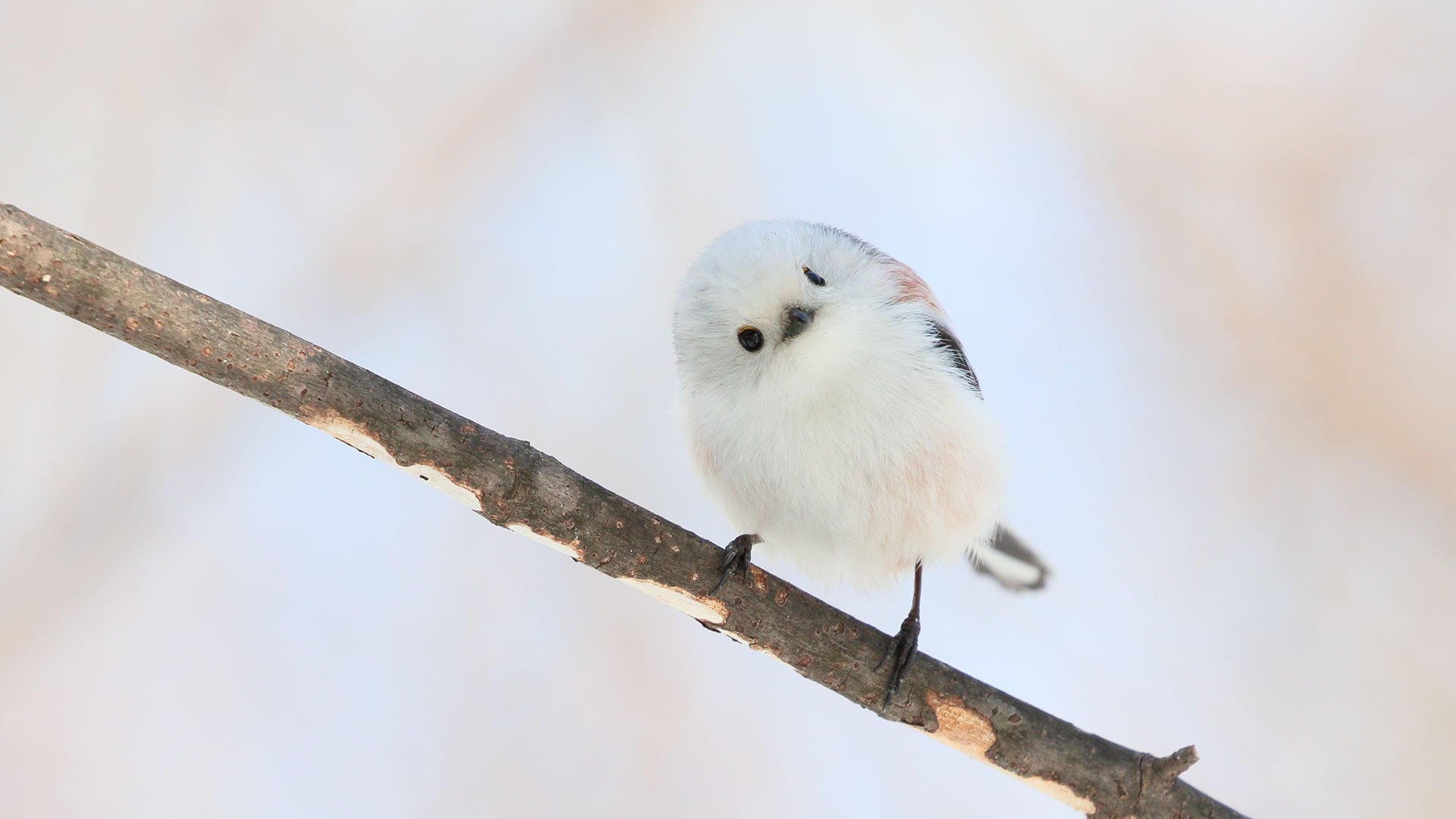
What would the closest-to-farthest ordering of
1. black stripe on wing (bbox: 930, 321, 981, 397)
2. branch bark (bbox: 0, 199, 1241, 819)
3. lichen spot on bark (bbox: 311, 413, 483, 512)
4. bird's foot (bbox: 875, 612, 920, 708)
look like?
branch bark (bbox: 0, 199, 1241, 819) → lichen spot on bark (bbox: 311, 413, 483, 512) → bird's foot (bbox: 875, 612, 920, 708) → black stripe on wing (bbox: 930, 321, 981, 397)

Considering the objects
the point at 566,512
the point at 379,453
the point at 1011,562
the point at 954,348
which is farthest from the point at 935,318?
the point at 379,453

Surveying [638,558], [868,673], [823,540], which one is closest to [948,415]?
[823,540]

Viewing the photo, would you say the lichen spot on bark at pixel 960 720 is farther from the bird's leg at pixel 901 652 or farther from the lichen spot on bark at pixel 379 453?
A: the lichen spot on bark at pixel 379 453

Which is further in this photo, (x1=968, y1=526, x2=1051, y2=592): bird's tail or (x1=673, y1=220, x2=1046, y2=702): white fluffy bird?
(x1=968, y1=526, x2=1051, y2=592): bird's tail

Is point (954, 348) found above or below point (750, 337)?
above

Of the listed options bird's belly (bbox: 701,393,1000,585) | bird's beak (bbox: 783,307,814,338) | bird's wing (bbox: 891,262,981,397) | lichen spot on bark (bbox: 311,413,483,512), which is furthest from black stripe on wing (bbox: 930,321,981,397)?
lichen spot on bark (bbox: 311,413,483,512)

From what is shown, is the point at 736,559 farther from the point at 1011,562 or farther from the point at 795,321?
the point at 1011,562

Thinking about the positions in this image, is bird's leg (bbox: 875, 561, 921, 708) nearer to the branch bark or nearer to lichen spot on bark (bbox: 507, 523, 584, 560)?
the branch bark
